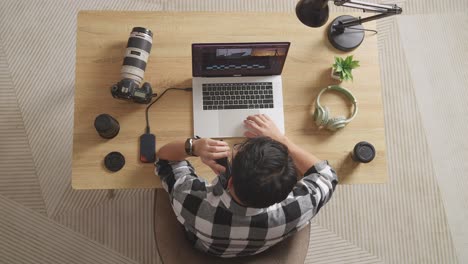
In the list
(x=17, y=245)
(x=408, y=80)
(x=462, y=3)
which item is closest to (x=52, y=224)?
(x=17, y=245)

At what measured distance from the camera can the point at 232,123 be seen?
1426mm

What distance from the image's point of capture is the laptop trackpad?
1417 millimetres

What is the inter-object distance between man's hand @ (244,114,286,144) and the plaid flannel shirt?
201 mm

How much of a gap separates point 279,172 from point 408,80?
163cm

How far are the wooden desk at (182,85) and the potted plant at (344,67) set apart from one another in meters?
0.05

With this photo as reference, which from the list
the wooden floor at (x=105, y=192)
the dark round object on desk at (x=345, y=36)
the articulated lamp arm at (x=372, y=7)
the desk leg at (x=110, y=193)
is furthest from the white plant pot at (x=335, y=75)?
the desk leg at (x=110, y=193)

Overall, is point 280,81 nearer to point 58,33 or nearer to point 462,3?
point 58,33

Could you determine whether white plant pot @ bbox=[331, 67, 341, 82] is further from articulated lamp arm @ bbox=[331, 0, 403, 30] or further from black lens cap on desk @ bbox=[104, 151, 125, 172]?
black lens cap on desk @ bbox=[104, 151, 125, 172]

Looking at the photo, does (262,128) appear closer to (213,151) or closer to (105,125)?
(213,151)

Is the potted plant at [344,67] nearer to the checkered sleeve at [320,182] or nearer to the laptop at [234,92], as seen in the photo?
the laptop at [234,92]

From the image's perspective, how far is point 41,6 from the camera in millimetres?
2184

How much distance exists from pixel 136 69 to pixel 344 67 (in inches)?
30.2

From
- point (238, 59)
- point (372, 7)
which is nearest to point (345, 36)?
point (372, 7)

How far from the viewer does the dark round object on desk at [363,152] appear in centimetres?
140
